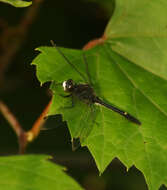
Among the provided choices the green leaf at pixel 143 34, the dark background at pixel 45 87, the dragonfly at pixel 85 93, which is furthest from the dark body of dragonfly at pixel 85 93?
the dark background at pixel 45 87

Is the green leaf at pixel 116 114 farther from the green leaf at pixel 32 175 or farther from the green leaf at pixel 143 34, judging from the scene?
the green leaf at pixel 32 175

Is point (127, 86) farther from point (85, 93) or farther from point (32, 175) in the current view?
point (32, 175)

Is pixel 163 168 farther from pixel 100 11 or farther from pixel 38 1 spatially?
pixel 100 11

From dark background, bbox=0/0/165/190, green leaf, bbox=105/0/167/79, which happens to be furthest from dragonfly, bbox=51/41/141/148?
dark background, bbox=0/0/165/190

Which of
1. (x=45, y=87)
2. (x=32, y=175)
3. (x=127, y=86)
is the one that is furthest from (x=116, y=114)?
(x=45, y=87)

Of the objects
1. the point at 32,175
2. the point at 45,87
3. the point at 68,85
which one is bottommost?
the point at 45,87

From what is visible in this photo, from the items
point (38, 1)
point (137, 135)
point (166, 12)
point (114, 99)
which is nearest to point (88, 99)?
point (114, 99)
